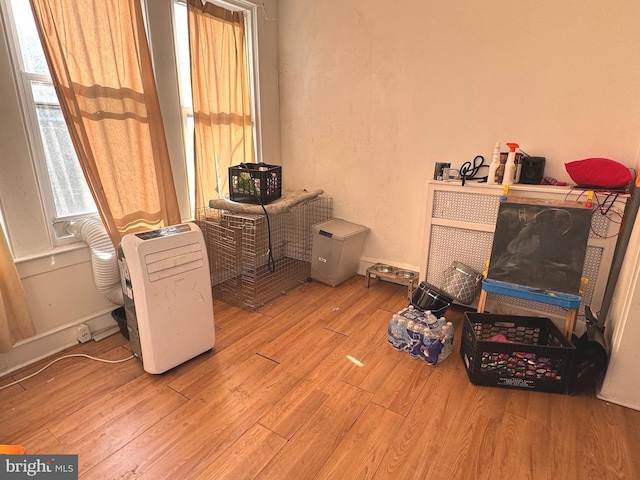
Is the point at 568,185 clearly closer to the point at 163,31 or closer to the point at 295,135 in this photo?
the point at 295,135

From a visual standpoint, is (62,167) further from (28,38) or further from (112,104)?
(28,38)

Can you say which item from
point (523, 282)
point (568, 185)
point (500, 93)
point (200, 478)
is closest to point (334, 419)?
point (200, 478)

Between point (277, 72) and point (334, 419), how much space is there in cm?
296

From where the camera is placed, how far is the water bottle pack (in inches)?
79.0

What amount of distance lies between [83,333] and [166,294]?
823 millimetres

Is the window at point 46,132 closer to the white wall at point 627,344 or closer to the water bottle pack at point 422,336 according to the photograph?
the water bottle pack at point 422,336

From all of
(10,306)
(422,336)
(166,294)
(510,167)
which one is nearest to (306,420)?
(422,336)

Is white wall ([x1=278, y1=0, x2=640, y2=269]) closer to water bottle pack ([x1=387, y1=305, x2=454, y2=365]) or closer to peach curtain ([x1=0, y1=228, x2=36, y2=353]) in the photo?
water bottle pack ([x1=387, y1=305, x2=454, y2=365])

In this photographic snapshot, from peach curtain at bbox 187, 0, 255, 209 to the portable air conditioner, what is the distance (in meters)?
1.00

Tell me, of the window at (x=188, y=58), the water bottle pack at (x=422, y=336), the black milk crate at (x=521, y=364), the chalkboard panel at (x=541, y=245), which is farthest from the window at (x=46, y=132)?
the chalkboard panel at (x=541, y=245)

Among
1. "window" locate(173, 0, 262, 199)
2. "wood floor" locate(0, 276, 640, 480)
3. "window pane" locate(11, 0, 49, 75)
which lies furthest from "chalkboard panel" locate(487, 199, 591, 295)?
"window pane" locate(11, 0, 49, 75)

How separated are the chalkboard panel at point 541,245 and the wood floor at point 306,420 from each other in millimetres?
571

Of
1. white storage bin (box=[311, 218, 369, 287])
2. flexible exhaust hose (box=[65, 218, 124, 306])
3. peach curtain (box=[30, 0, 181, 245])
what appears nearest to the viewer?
peach curtain (box=[30, 0, 181, 245])

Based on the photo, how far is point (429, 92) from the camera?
2.67 m
